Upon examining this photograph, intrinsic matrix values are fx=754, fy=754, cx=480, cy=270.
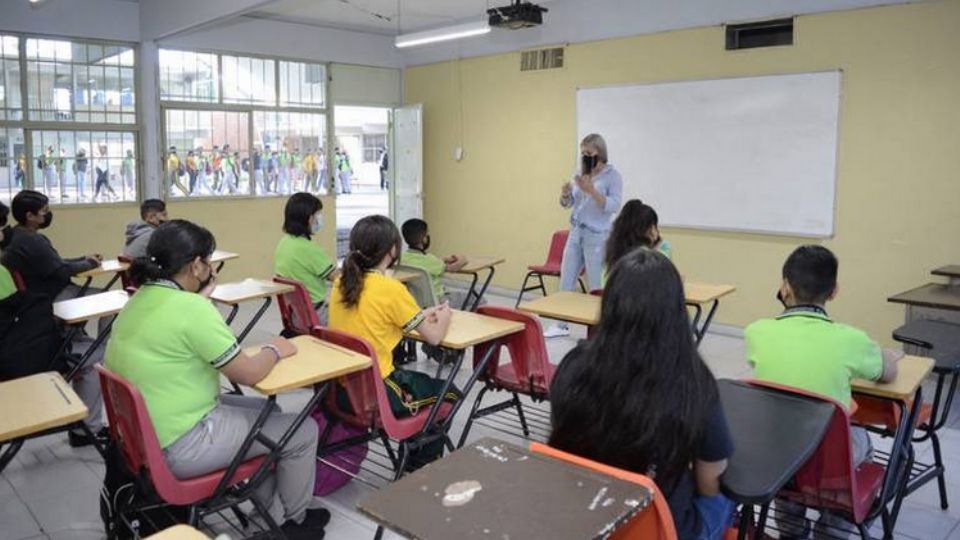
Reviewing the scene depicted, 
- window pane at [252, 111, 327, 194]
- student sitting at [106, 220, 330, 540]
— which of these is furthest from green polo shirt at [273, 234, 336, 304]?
window pane at [252, 111, 327, 194]

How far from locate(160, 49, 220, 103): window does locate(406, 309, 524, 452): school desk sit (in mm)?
4910

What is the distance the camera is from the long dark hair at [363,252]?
112 inches

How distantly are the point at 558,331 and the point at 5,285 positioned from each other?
3.68m

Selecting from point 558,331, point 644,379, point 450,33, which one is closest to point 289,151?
point 450,33

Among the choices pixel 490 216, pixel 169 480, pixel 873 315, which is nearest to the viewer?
pixel 169 480

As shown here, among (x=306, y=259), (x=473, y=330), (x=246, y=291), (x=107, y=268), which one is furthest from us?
(x=107, y=268)

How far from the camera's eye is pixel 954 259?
4.76m

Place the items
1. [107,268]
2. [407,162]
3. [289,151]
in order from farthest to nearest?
[407,162], [289,151], [107,268]

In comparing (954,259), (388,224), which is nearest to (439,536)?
(388,224)

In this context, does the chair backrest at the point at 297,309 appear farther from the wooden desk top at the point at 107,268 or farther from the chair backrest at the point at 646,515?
the chair backrest at the point at 646,515

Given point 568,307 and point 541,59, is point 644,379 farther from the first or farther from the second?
point 541,59

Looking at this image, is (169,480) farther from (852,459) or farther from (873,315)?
(873,315)

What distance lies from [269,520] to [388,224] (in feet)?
3.78

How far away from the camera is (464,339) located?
9.36 feet
